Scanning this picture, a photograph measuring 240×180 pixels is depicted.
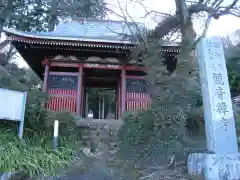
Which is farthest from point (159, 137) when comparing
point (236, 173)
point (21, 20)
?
point (21, 20)

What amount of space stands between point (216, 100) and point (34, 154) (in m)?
4.03

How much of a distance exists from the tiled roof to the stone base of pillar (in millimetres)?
4925

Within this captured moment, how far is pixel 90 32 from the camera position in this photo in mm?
12438

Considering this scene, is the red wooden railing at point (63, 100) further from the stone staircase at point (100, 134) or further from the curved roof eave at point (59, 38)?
the curved roof eave at point (59, 38)

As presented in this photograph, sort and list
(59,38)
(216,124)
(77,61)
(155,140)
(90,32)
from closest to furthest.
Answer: (216,124)
(155,140)
(59,38)
(77,61)
(90,32)

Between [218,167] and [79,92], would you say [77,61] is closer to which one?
[79,92]

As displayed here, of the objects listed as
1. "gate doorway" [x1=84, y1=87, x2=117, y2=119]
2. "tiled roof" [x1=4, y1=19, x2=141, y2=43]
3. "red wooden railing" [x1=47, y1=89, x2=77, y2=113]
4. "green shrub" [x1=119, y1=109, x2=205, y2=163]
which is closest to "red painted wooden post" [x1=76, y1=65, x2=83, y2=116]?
"red wooden railing" [x1=47, y1=89, x2=77, y2=113]

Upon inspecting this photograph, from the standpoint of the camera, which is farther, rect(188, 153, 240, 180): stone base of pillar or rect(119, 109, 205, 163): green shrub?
rect(119, 109, 205, 163): green shrub

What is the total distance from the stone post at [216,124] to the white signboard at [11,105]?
402 cm

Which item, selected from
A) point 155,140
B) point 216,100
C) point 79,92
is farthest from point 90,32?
point 216,100

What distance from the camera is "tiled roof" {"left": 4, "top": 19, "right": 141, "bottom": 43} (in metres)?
8.79

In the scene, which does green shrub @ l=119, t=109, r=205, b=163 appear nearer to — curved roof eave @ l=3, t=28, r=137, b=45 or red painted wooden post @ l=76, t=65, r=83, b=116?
red painted wooden post @ l=76, t=65, r=83, b=116

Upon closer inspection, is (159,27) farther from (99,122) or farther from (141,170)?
(141,170)

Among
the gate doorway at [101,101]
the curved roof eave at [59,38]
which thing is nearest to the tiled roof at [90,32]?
the curved roof eave at [59,38]
